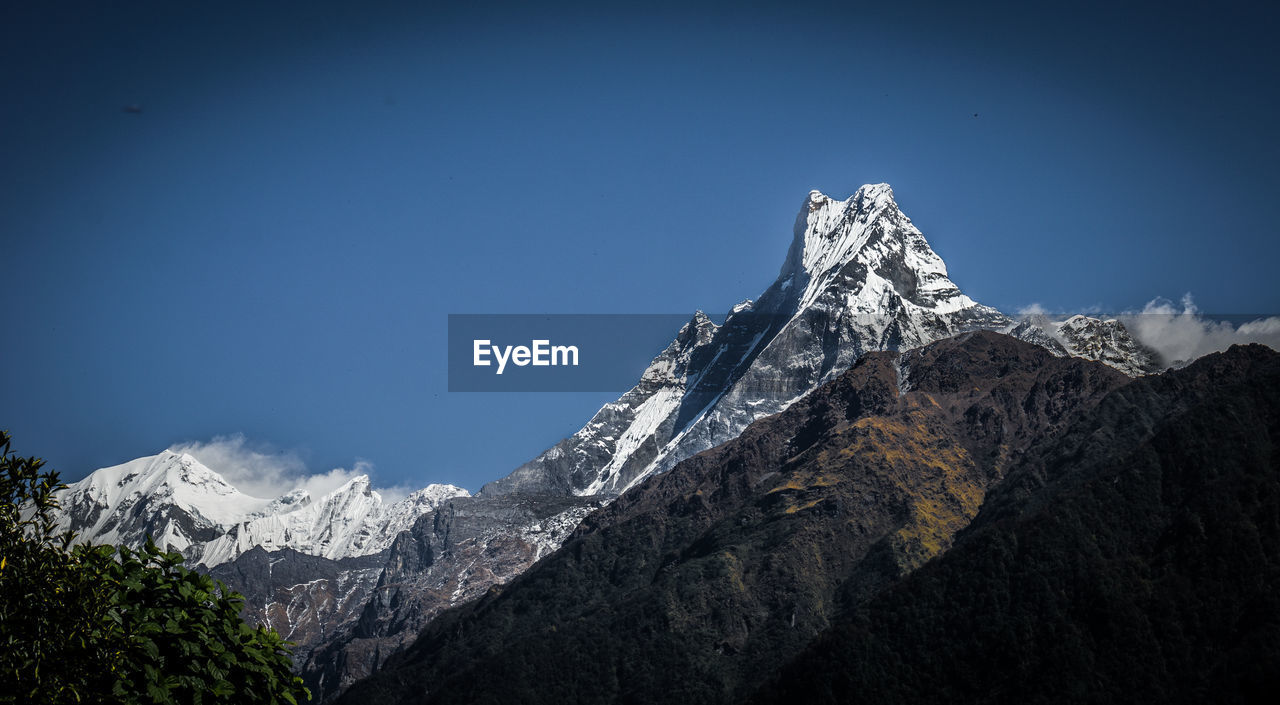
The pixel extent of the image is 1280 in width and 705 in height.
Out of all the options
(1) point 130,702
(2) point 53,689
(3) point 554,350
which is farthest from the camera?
(3) point 554,350

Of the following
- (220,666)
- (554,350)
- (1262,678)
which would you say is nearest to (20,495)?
(220,666)

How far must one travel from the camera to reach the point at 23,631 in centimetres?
3691

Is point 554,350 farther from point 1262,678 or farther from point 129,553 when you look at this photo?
point 129,553

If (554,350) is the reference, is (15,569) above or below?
below

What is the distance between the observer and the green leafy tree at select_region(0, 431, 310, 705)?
121 ft

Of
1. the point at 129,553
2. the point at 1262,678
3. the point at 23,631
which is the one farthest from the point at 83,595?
the point at 1262,678

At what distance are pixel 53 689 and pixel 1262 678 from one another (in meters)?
195

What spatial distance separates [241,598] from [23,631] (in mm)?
9889

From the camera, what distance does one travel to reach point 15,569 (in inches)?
1475

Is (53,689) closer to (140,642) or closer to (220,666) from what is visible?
(140,642)

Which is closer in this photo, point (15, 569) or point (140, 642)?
point (15, 569)

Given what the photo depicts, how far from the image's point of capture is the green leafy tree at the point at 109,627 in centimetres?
3697

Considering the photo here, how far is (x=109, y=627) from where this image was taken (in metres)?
38.9

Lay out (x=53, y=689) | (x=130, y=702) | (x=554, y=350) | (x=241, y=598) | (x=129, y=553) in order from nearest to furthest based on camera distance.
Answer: (x=53, y=689) → (x=130, y=702) → (x=129, y=553) → (x=241, y=598) → (x=554, y=350)
